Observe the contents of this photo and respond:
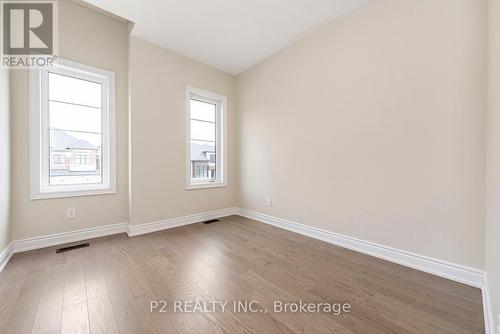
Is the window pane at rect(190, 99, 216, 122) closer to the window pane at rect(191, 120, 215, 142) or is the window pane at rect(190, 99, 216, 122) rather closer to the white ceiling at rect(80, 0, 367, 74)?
the window pane at rect(191, 120, 215, 142)

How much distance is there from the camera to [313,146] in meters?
2.53

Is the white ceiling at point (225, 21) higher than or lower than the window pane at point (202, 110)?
higher

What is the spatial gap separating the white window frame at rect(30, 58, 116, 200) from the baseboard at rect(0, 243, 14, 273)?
54 centimetres

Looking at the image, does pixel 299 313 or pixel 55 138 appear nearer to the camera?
pixel 299 313

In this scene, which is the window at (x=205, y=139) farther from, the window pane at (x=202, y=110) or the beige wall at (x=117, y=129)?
the beige wall at (x=117, y=129)

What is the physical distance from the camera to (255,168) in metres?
3.35

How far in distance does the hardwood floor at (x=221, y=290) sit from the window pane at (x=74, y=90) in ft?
5.85

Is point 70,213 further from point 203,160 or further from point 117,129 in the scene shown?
point 203,160

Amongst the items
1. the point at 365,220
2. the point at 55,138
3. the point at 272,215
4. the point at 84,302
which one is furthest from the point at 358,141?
the point at 55,138

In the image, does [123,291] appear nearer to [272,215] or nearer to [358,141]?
[272,215]

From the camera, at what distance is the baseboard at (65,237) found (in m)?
2.11

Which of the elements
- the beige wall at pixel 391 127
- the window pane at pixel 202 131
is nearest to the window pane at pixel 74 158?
the window pane at pixel 202 131

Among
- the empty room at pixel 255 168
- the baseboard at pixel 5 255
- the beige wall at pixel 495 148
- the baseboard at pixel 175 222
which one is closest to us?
the beige wall at pixel 495 148

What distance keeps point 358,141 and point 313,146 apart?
0.54m
